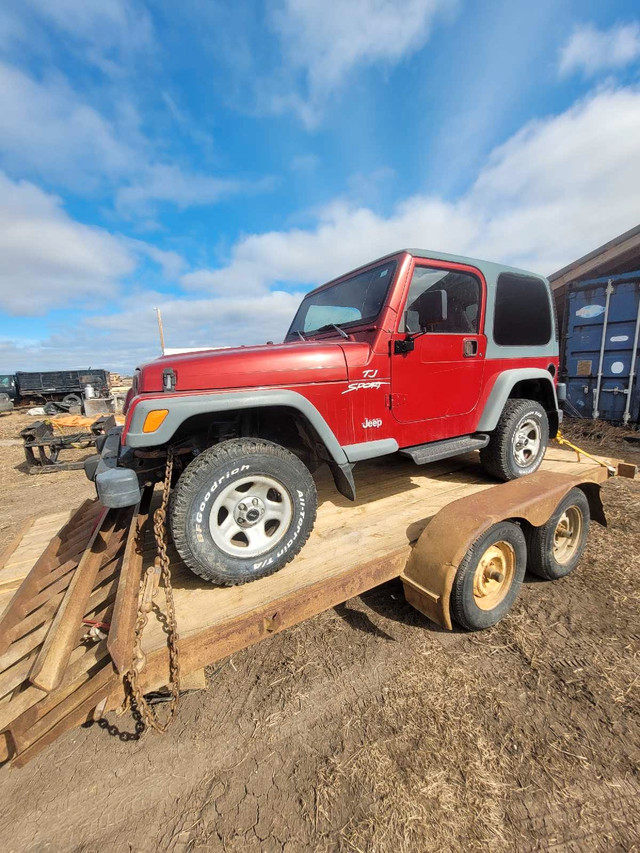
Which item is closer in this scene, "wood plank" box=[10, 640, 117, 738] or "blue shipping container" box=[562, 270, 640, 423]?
"wood plank" box=[10, 640, 117, 738]

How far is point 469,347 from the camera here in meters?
3.00

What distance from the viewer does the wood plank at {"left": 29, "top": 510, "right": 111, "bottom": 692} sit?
4.49 feet

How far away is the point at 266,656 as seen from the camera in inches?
92.9

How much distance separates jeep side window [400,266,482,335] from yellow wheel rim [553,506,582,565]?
5.79 ft

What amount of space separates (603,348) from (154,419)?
980 centimetres

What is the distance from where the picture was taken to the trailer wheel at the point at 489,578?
2.20 meters

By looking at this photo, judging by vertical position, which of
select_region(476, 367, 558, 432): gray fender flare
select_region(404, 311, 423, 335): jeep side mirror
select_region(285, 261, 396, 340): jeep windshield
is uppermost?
select_region(285, 261, 396, 340): jeep windshield

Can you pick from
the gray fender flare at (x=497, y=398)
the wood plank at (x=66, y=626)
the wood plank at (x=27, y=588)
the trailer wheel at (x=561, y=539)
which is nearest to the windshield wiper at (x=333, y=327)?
the gray fender flare at (x=497, y=398)

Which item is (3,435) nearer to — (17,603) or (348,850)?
(17,603)

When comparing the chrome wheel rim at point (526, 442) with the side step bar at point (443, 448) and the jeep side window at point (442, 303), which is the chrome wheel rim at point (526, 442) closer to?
the side step bar at point (443, 448)

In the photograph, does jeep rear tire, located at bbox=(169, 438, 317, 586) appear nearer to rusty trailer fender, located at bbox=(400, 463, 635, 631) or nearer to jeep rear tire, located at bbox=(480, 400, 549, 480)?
rusty trailer fender, located at bbox=(400, 463, 635, 631)

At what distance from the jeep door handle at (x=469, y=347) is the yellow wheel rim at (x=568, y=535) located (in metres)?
1.53

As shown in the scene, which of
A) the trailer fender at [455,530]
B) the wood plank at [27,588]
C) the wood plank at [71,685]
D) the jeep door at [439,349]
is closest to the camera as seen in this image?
the wood plank at [71,685]

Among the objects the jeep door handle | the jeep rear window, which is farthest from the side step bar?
the jeep rear window
